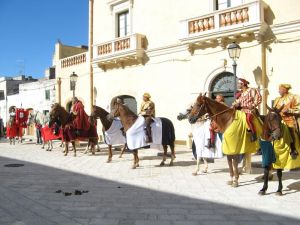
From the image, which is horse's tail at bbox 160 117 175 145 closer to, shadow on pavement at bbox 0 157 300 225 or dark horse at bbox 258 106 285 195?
shadow on pavement at bbox 0 157 300 225

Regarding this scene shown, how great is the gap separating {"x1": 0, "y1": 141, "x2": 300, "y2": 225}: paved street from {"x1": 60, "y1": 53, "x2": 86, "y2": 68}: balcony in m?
12.2

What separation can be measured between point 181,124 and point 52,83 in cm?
1417

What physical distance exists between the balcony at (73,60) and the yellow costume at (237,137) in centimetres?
1559

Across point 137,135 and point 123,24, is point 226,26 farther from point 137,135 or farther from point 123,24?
point 123,24

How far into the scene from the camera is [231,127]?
7609 millimetres

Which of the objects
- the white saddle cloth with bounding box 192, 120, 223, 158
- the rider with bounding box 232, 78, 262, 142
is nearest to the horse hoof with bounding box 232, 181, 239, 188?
the white saddle cloth with bounding box 192, 120, 223, 158

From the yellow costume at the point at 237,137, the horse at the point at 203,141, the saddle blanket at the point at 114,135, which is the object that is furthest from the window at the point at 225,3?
the yellow costume at the point at 237,137

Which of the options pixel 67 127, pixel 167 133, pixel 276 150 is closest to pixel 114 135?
pixel 167 133

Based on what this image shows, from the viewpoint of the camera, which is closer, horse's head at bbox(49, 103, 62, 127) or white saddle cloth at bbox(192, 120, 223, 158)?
white saddle cloth at bbox(192, 120, 223, 158)

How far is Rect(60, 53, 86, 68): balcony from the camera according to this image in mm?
21781

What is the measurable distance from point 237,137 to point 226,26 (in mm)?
7306

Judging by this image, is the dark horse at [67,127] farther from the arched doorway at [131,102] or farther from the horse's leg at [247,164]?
the horse's leg at [247,164]

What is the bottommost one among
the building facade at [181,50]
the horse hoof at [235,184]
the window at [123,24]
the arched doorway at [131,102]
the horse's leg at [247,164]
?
the horse hoof at [235,184]

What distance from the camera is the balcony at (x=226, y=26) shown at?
12.7 m
